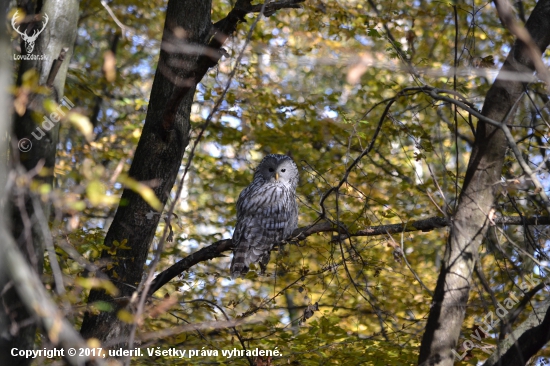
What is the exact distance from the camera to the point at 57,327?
1942 millimetres

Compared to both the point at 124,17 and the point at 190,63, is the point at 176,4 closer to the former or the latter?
the point at 190,63

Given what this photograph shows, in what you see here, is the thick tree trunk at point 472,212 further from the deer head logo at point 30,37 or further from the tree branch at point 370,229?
the deer head logo at point 30,37

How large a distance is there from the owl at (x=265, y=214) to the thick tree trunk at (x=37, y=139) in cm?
194

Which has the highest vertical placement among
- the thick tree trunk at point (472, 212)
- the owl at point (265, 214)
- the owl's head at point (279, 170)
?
the owl's head at point (279, 170)

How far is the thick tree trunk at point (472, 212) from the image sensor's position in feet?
12.2

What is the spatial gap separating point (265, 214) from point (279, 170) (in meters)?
0.68

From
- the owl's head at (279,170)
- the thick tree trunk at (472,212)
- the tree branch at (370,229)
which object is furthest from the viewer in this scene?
the owl's head at (279,170)

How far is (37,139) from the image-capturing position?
4074mm

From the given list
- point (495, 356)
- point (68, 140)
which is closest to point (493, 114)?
point (495, 356)

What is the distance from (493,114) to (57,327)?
3.09 metres

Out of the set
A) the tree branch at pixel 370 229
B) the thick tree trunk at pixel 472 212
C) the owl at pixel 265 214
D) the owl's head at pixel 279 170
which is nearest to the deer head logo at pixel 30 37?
the tree branch at pixel 370 229

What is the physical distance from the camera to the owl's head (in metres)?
6.46

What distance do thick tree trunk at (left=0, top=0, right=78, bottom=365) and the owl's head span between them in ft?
8.86

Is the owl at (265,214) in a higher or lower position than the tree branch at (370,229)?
higher
